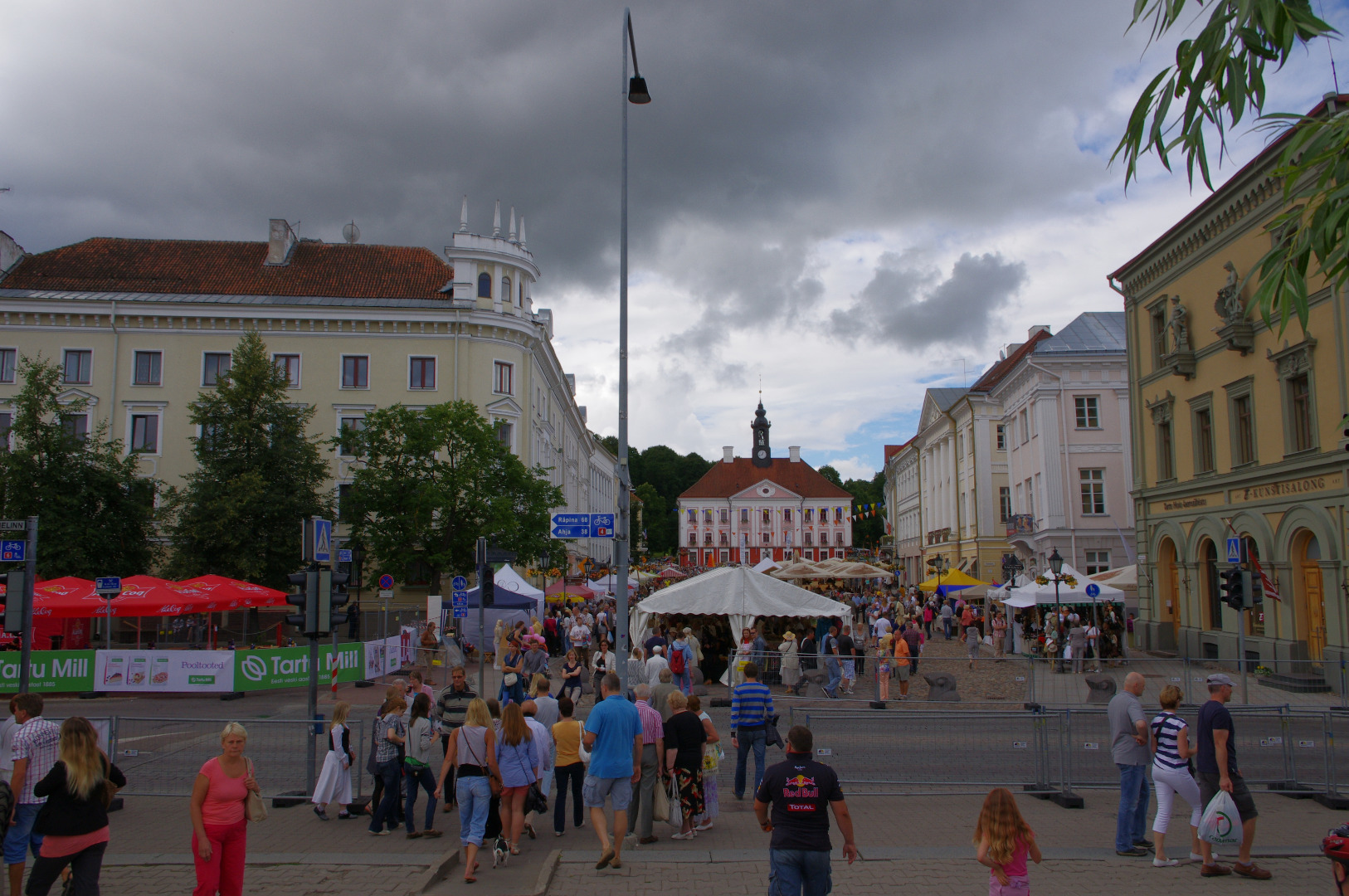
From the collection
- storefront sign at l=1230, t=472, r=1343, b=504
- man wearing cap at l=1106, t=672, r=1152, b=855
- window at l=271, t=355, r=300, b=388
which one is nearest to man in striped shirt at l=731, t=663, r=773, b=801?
man wearing cap at l=1106, t=672, r=1152, b=855

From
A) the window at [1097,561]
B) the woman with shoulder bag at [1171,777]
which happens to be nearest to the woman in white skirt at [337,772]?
the woman with shoulder bag at [1171,777]

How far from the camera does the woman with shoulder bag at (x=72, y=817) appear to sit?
598cm

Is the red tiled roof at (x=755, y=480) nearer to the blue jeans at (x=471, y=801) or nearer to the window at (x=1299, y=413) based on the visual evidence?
the window at (x=1299, y=413)

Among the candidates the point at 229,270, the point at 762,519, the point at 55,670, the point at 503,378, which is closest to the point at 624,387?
the point at 55,670

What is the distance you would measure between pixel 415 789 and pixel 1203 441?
24944mm

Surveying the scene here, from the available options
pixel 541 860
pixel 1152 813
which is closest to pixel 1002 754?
pixel 1152 813

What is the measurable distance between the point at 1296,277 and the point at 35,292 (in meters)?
49.7

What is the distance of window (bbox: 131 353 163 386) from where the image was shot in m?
43.2

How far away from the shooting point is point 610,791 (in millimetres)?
8461

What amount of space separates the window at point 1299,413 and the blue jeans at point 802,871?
21.1 metres

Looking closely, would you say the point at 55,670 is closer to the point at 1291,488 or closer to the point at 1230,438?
the point at 1291,488

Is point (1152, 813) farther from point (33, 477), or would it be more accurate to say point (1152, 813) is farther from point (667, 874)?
point (33, 477)

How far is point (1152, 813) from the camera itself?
34.1ft

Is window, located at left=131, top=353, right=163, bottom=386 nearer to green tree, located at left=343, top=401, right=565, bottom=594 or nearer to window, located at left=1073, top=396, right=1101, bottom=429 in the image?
green tree, located at left=343, top=401, right=565, bottom=594
